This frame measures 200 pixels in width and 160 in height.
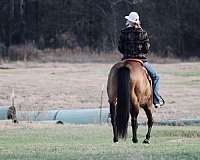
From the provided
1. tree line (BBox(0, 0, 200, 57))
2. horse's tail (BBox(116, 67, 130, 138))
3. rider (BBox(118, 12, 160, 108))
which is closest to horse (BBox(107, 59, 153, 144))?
horse's tail (BBox(116, 67, 130, 138))

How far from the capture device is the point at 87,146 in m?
12.5

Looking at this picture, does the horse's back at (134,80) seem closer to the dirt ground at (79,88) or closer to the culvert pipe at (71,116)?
the culvert pipe at (71,116)

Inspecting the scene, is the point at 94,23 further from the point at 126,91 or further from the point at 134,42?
the point at 126,91

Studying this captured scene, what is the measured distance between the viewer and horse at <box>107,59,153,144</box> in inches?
499

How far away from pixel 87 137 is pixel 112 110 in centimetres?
291

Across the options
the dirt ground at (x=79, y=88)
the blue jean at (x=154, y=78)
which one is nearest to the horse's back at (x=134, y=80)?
the blue jean at (x=154, y=78)

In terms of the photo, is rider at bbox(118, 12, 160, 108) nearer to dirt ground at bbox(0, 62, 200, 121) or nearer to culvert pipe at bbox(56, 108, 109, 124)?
culvert pipe at bbox(56, 108, 109, 124)

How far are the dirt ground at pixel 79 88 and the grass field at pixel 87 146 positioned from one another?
641 cm

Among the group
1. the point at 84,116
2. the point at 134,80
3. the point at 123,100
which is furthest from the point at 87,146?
the point at 84,116

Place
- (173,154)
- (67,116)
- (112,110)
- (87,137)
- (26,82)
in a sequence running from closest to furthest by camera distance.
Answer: (173,154), (112,110), (87,137), (67,116), (26,82)

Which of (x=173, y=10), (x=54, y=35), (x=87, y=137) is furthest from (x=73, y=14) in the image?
(x=87, y=137)

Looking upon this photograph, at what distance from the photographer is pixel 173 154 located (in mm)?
10578

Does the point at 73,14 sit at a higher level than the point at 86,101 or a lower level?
higher

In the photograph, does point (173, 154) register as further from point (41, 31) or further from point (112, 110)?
point (41, 31)
